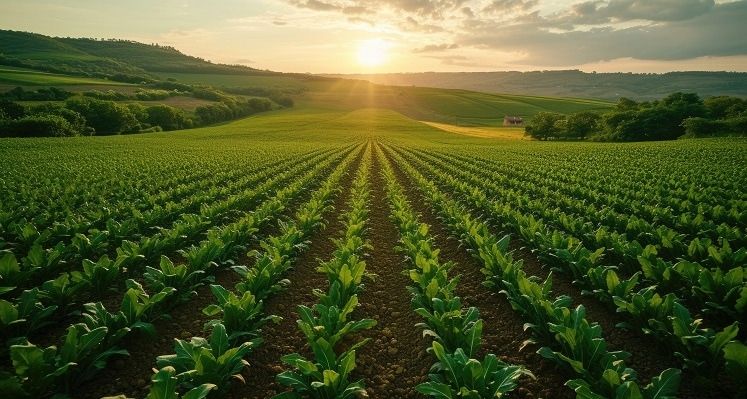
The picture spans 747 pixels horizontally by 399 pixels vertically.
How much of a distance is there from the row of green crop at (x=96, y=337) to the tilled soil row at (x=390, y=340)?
3.13m

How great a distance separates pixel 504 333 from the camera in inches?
258

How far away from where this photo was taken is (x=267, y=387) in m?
5.24

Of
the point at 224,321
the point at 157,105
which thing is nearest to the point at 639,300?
the point at 224,321

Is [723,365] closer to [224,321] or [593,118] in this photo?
[224,321]

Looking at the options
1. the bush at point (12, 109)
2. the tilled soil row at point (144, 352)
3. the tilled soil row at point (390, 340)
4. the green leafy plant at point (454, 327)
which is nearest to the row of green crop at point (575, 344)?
the green leafy plant at point (454, 327)

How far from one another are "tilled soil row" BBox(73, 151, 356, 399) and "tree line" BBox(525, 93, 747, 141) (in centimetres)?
6940

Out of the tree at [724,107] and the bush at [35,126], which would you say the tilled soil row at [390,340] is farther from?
the tree at [724,107]

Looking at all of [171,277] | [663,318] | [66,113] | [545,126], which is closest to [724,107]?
[545,126]

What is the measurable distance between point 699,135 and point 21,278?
73508 mm

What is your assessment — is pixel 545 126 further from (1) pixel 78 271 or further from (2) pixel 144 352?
(2) pixel 144 352

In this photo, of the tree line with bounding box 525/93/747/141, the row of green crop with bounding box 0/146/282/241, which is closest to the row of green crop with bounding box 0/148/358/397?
the row of green crop with bounding box 0/146/282/241

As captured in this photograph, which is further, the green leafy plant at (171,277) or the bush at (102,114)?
the bush at (102,114)

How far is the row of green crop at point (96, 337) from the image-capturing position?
419 cm

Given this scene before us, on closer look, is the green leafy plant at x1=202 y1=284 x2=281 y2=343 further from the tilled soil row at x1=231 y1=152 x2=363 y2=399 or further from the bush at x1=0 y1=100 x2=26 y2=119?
the bush at x1=0 y1=100 x2=26 y2=119
